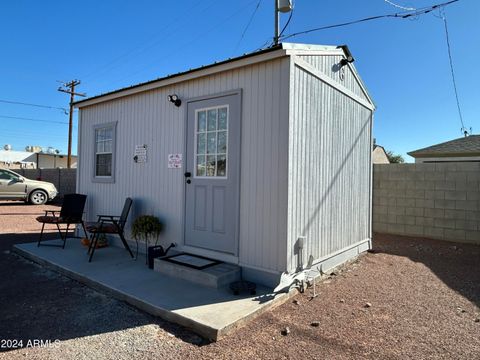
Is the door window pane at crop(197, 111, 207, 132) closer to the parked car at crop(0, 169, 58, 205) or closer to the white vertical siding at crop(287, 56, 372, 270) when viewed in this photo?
the white vertical siding at crop(287, 56, 372, 270)

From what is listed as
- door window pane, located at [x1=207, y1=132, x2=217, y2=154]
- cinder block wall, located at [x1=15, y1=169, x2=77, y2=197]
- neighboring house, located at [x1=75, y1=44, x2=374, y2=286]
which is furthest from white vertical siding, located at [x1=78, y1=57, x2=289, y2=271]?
cinder block wall, located at [x1=15, y1=169, x2=77, y2=197]

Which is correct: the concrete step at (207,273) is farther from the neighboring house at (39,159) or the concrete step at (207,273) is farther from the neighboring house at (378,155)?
the neighboring house at (39,159)

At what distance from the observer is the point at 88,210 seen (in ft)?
21.1

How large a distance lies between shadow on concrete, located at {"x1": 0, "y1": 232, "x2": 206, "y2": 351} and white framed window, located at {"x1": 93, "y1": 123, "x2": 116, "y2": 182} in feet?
7.24

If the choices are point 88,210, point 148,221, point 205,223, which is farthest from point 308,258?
point 88,210

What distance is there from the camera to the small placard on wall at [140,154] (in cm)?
527

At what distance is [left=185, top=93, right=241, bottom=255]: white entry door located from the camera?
405 centimetres

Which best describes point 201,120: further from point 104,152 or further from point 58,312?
point 58,312

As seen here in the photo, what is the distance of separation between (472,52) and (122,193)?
32.5 feet

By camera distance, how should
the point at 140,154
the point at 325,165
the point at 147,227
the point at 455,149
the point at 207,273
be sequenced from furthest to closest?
the point at 455,149, the point at 140,154, the point at 147,227, the point at 325,165, the point at 207,273

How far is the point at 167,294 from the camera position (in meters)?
3.40

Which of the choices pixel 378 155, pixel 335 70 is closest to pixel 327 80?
pixel 335 70

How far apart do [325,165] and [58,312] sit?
3564 millimetres

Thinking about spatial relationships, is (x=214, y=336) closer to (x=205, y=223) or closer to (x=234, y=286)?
(x=234, y=286)
